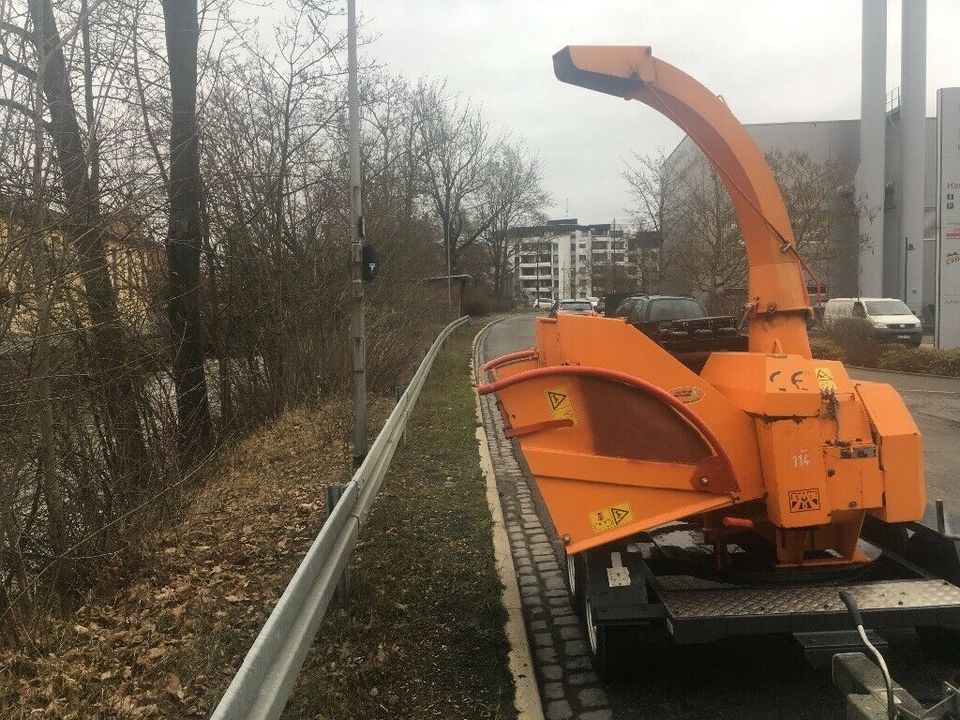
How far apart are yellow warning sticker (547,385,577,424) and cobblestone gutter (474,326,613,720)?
767 millimetres

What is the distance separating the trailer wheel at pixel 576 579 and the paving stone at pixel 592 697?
0.63 meters

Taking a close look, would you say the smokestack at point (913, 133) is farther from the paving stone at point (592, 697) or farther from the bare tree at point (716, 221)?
the paving stone at point (592, 697)

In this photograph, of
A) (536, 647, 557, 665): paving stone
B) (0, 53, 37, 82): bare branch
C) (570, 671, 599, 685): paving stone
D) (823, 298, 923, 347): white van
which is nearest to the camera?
(570, 671, 599, 685): paving stone

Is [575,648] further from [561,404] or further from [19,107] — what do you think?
[19,107]

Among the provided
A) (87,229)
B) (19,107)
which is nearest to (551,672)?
(87,229)

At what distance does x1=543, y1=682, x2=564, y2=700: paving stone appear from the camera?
4.12m

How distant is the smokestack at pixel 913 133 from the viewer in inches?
1667

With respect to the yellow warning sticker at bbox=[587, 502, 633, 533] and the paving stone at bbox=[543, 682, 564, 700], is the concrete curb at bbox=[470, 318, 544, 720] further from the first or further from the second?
the yellow warning sticker at bbox=[587, 502, 633, 533]

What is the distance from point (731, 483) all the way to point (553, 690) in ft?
4.84

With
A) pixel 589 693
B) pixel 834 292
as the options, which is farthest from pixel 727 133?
pixel 834 292

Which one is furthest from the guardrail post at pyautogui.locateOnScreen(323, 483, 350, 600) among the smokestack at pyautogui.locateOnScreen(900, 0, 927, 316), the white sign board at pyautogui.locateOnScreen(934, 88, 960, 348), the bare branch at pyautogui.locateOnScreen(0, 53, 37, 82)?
the smokestack at pyautogui.locateOnScreen(900, 0, 927, 316)

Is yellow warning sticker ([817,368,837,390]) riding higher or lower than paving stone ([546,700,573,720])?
higher

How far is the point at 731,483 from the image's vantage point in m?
3.88

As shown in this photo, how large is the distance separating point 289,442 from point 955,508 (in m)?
7.91
